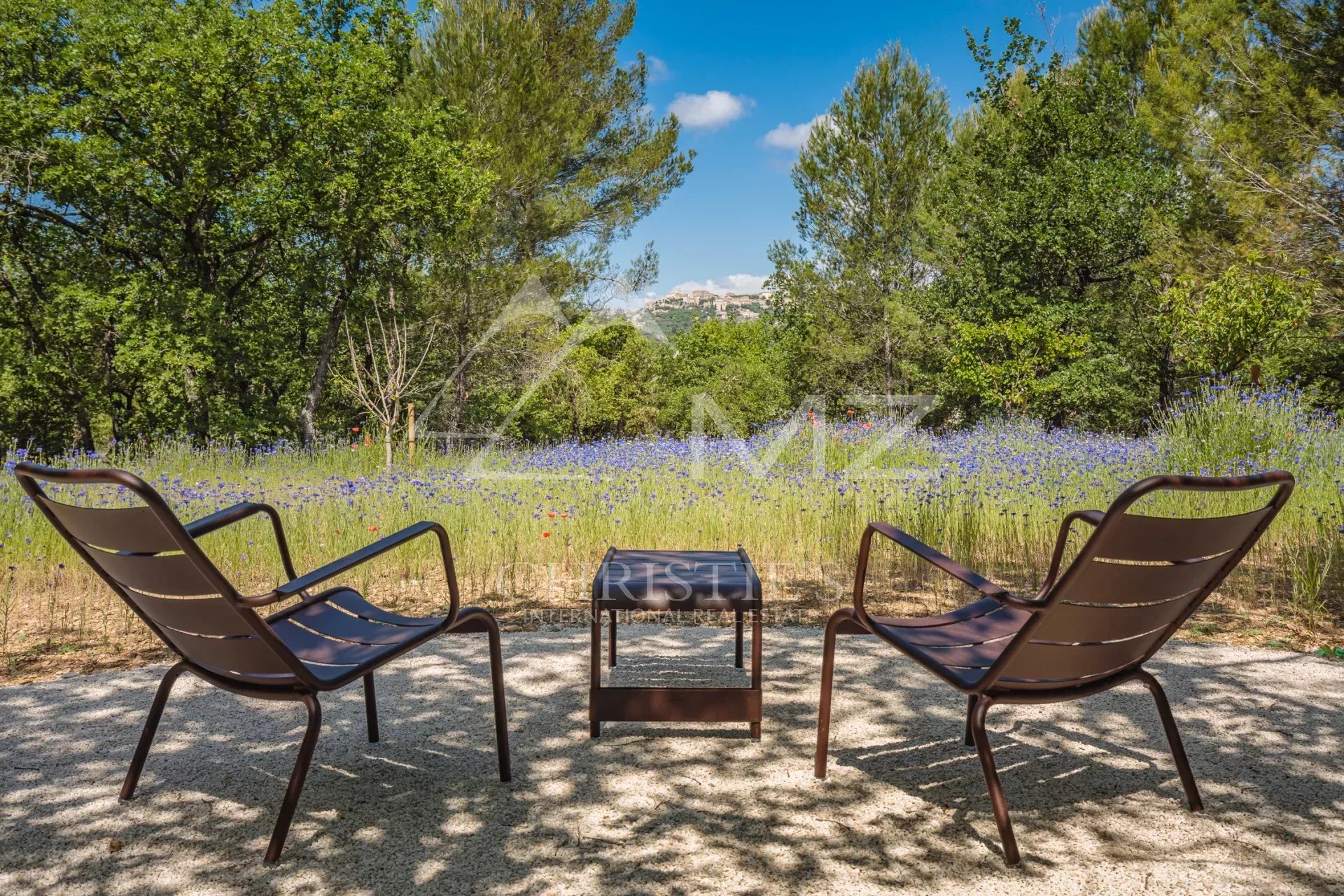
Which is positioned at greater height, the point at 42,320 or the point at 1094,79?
the point at 1094,79

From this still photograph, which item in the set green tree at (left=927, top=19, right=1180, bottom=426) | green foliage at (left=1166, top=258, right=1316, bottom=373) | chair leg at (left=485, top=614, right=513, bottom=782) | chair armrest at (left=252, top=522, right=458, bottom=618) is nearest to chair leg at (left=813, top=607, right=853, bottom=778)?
chair leg at (left=485, top=614, right=513, bottom=782)

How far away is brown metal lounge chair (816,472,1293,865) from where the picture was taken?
1.75 meters

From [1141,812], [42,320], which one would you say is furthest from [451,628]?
[42,320]

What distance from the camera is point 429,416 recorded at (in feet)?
56.0

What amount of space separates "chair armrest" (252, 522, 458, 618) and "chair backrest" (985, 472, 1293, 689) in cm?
152

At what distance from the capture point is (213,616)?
73.9 inches

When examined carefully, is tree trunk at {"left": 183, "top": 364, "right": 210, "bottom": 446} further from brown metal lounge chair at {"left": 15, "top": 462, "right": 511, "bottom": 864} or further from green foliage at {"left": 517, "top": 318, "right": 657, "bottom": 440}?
brown metal lounge chair at {"left": 15, "top": 462, "right": 511, "bottom": 864}

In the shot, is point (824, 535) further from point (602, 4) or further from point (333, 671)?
point (602, 4)

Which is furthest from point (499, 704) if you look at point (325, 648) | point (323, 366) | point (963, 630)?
point (323, 366)

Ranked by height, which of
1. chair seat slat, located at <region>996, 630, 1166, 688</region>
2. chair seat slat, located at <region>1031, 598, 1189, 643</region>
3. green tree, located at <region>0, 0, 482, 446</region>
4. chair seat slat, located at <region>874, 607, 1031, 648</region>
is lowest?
chair seat slat, located at <region>874, 607, 1031, 648</region>

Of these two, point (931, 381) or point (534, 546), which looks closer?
point (534, 546)

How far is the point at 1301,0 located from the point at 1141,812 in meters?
15.9

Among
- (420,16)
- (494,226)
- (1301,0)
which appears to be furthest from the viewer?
(494,226)

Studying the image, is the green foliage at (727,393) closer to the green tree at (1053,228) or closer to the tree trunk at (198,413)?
the green tree at (1053,228)
